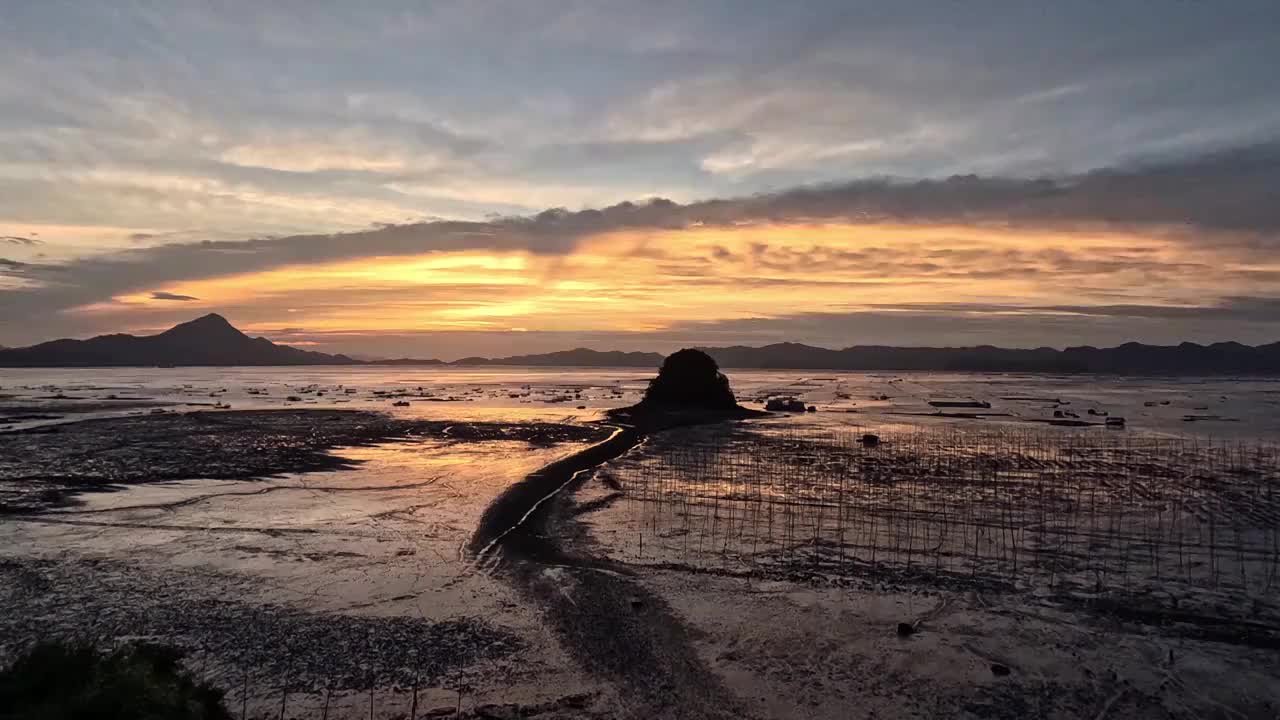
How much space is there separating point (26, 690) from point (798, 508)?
1892cm

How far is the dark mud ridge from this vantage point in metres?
28.2

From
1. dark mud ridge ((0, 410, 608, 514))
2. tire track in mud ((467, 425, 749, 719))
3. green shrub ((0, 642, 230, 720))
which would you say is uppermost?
green shrub ((0, 642, 230, 720))

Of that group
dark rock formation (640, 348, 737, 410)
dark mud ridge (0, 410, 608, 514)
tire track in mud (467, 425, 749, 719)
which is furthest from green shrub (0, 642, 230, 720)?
dark rock formation (640, 348, 737, 410)

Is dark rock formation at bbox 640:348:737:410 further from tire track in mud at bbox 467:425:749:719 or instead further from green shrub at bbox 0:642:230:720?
green shrub at bbox 0:642:230:720

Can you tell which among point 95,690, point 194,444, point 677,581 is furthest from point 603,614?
point 194,444

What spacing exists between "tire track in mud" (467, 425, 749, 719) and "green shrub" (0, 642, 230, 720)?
18.0 feet

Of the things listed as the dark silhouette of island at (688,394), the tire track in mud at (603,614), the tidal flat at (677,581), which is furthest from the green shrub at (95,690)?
the dark silhouette of island at (688,394)

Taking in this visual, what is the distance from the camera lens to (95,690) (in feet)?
25.3

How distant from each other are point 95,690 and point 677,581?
1039 centimetres

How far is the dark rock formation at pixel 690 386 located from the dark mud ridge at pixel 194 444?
12.8 m

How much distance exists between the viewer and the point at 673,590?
15031 mm

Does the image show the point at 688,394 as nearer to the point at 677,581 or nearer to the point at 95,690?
the point at 677,581

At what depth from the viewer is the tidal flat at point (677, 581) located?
10.8 metres

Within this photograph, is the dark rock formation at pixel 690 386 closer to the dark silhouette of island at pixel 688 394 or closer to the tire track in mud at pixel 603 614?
the dark silhouette of island at pixel 688 394
